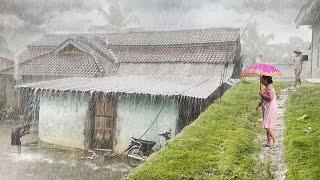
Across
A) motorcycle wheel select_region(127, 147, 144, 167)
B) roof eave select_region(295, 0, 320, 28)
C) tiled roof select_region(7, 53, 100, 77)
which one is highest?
roof eave select_region(295, 0, 320, 28)

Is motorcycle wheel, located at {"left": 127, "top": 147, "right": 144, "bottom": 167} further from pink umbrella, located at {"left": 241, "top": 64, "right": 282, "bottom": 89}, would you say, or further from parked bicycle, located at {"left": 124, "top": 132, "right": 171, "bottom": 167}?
pink umbrella, located at {"left": 241, "top": 64, "right": 282, "bottom": 89}

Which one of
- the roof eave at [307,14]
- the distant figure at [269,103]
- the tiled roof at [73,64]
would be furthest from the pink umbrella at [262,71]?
the tiled roof at [73,64]

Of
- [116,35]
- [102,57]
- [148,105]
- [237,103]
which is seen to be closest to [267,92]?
[237,103]

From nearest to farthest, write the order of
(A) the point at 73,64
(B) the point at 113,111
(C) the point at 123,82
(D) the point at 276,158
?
(D) the point at 276,158
(B) the point at 113,111
(C) the point at 123,82
(A) the point at 73,64

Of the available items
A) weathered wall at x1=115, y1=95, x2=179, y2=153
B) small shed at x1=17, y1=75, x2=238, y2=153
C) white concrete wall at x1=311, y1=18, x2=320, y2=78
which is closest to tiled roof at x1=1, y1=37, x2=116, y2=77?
small shed at x1=17, y1=75, x2=238, y2=153

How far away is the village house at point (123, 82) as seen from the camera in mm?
15805

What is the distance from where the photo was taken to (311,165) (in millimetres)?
6203

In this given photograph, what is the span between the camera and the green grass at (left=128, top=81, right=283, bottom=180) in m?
6.12

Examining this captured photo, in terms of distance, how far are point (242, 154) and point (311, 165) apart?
1548 millimetres

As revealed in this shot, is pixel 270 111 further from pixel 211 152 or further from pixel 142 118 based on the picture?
pixel 142 118

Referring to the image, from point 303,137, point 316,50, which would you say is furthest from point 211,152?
point 316,50

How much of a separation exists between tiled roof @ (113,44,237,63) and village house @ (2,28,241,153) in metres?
0.06

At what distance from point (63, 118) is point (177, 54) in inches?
431

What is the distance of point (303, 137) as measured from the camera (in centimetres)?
799
